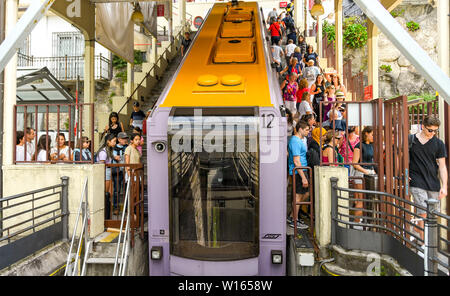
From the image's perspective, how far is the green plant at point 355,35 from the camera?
2462cm

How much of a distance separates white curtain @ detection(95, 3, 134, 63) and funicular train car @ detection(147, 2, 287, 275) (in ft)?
24.0

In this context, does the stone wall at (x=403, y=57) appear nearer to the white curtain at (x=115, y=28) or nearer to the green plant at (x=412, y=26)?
the green plant at (x=412, y=26)

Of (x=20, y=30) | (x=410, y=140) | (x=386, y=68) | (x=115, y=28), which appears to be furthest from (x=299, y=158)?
(x=386, y=68)

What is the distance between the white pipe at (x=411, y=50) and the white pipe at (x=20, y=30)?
3352 mm

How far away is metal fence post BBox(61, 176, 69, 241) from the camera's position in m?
5.36

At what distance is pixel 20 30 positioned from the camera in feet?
11.1

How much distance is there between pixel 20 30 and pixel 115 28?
9271 mm

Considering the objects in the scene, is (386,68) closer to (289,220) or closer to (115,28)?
(115,28)

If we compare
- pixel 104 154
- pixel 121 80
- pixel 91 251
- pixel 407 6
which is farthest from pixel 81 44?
pixel 407 6

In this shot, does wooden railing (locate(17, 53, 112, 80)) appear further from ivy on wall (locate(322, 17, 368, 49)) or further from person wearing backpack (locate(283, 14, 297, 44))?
ivy on wall (locate(322, 17, 368, 49))

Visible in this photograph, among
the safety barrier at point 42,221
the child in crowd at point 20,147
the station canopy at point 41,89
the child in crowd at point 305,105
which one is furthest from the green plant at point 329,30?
the safety barrier at point 42,221

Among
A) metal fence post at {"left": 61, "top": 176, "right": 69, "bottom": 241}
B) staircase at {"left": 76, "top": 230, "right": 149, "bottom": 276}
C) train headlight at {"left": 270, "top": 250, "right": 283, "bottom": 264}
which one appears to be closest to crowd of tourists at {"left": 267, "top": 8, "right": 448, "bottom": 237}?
train headlight at {"left": 270, "top": 250, "right": 283, "bottom": 264}
